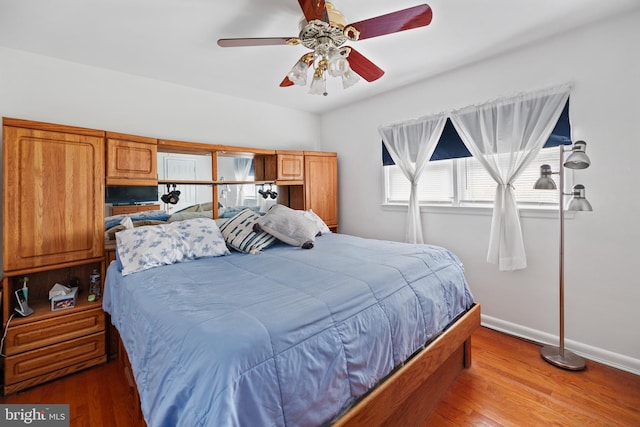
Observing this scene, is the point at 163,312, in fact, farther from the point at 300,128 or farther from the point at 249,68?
the point at 300,128

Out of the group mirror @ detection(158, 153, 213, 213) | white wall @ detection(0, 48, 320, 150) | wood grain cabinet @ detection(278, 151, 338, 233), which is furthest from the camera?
wood grain cabinet @ detection(278, 151, 338, 233)

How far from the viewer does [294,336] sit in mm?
1046

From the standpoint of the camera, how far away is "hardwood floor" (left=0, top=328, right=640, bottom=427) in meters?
1.63

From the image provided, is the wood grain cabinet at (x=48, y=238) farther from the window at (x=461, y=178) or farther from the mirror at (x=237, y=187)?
the window at (x=461, y=178)

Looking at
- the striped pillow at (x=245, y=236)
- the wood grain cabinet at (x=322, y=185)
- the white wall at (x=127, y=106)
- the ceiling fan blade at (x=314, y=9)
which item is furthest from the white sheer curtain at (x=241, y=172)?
the ceiling fan blade at (x=314, y=9)

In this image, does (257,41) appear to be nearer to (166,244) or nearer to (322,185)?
(166,244)

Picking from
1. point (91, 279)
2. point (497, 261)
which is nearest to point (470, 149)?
point (497, 261)

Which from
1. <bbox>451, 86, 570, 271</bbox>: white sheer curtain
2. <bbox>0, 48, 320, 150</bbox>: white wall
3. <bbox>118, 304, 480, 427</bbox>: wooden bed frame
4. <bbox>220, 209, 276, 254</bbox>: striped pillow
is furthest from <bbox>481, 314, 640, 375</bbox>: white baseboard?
<bbox>0, 48, 320, 150</bbox>: white wall

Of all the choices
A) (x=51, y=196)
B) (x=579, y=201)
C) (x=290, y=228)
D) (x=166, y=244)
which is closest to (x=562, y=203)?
(x=579, y=201)

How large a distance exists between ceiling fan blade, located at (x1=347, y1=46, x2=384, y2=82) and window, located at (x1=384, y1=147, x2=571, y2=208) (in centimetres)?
139

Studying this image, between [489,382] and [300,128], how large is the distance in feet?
11.7

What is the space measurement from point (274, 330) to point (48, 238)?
2.08 m

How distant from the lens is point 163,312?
1233 millimetres

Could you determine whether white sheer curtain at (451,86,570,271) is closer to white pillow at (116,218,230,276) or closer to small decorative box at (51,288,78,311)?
white pillow at (116,218,230,276)
